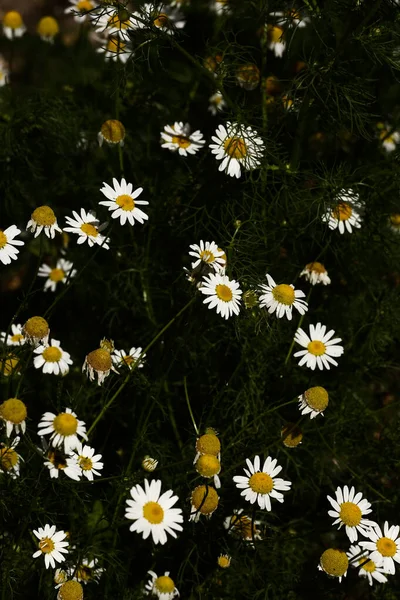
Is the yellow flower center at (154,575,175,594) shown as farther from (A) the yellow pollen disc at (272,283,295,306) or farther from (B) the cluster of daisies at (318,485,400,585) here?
(A) the yellow pollen disc at (272,283,295,306)

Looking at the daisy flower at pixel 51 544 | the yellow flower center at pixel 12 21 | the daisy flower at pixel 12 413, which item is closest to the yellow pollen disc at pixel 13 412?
the daisy flower at pixel 12 413

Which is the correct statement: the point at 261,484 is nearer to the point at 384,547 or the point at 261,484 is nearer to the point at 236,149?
the point at 384,547

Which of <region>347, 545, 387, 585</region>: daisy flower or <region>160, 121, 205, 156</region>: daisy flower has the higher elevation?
<region>160, 121, 205, 156</region>: daisy flower

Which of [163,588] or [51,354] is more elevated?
[51,354]

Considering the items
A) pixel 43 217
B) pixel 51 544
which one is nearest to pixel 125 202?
pixel 43 217

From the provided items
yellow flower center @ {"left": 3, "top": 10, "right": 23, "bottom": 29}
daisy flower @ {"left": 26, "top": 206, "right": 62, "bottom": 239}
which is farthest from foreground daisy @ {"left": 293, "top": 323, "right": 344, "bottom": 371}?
yellow flower center @ {"left": 3, "top": 10, "right": 23, "bottom": 29}

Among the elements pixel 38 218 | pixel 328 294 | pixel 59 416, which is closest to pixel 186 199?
pixel 328 294

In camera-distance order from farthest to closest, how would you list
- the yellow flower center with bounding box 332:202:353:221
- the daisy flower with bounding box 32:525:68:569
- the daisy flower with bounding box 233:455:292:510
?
the yellow flower center with bounding box 332:202:353:221
the daisy flower with bounding box 233:455:292:510
the daisy flower with bounding box 32:525:68:569
